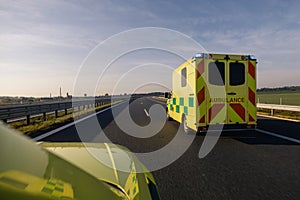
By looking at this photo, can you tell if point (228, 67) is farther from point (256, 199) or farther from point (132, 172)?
point (132, 172)

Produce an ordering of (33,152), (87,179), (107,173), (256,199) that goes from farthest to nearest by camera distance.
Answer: (256,199) → (107,173) → (87,179) → (33,152)

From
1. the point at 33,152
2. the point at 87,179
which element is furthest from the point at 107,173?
the point at 33,152

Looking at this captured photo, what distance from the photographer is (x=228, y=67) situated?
8.17 meters

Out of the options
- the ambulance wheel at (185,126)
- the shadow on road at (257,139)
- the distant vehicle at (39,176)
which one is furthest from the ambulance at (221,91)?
the distant vehicle at (39,176)

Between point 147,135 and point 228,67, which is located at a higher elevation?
point 228,67

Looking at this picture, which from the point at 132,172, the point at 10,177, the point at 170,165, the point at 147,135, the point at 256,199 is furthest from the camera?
the point at 147,135

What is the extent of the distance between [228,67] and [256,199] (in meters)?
5.43

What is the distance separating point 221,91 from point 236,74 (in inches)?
33.2

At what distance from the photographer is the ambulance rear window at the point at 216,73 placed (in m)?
8.02

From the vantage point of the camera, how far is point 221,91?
8.16 m

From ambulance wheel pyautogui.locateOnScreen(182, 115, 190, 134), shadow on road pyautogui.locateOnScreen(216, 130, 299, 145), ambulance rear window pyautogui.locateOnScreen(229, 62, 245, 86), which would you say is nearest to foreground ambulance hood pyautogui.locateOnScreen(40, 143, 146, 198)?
shadow on road pyautogui.locateOnScreen(216, 130, 299, 145)

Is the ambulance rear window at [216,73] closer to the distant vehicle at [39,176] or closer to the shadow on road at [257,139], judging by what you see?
the shadow on road at [257,139]

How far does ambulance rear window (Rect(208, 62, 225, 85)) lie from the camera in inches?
316

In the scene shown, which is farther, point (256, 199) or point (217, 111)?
point (217, 111)
